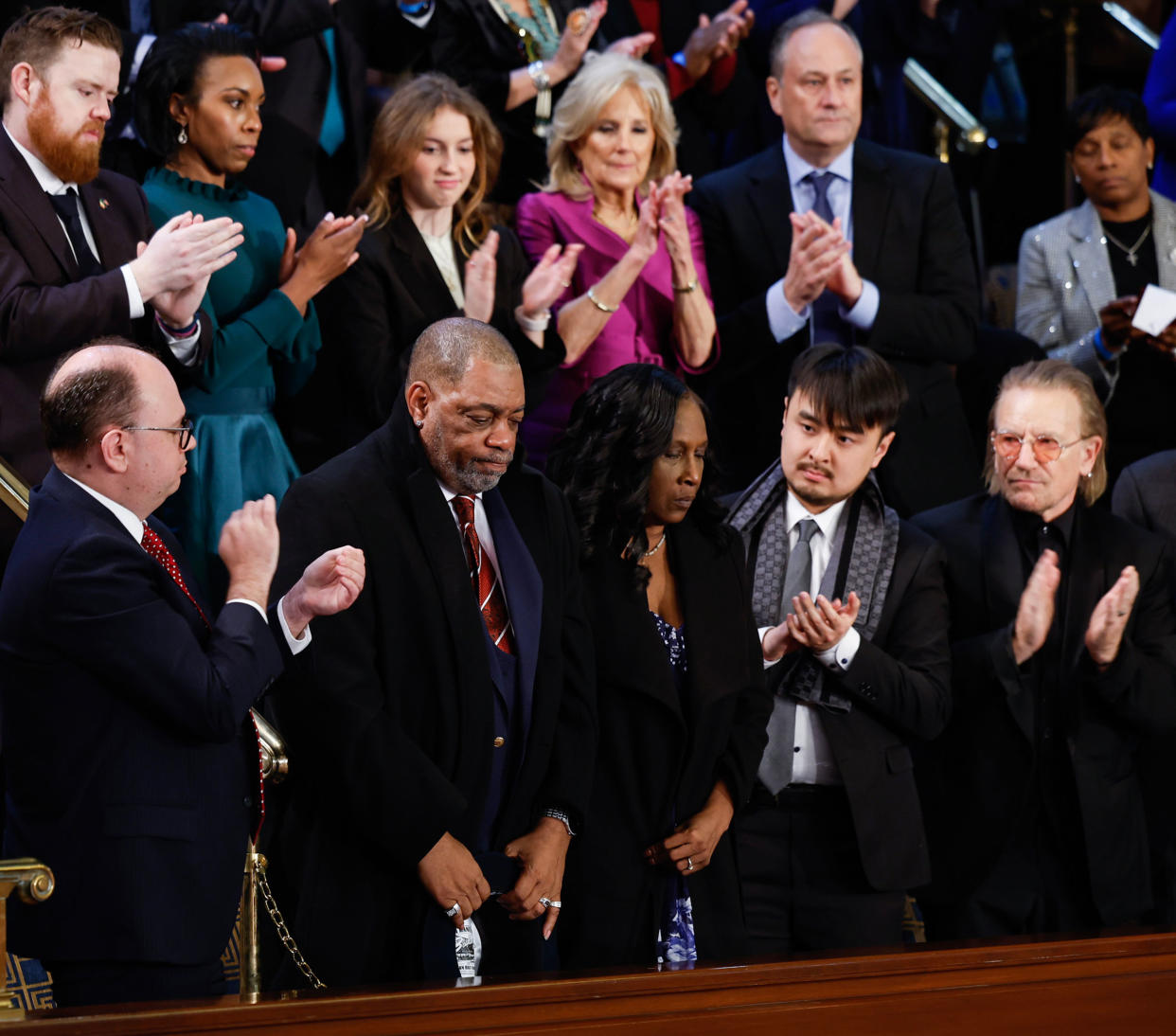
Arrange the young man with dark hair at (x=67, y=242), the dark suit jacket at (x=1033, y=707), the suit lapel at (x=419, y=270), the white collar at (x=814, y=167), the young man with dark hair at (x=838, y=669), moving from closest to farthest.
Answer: the young man with dark hair at (x=67, y=242), the young man with dark hair at (x=838, y=669), the dark suit jacket at (x=1033, y=707), the suit lapel at (x=419, y=270), the white collar at (x=814, y=167)

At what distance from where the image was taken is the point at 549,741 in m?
3.09

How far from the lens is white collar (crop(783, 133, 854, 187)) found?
464cm

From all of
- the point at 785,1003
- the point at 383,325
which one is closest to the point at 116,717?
the point at 785,1003

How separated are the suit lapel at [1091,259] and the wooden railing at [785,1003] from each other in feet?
8.63

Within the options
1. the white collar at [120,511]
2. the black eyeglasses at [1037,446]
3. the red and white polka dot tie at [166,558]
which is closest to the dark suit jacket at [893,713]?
the black eyeglasses at [1037,446]

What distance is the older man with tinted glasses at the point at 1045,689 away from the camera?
3750mm

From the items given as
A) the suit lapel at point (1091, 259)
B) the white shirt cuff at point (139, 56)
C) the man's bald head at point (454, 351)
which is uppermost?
the white shirt cuff at point (139, 56)

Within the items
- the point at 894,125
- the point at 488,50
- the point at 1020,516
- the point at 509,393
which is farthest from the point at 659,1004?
the point at 894,125

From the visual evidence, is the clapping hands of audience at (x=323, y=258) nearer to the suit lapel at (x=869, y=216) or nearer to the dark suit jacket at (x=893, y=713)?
the dark suit jacket at (x=893, y=713)

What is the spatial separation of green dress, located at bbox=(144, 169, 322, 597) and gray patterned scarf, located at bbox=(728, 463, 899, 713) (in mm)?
1059

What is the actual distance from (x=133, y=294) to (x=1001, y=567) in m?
2.02

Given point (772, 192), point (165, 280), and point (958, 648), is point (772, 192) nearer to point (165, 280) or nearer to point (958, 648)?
point (958, 648)

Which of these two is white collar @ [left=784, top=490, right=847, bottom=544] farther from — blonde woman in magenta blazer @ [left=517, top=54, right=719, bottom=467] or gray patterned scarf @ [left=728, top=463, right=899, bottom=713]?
blonde woman in magenta blazer @ [left=517, top=54, right=719, bottom=467]

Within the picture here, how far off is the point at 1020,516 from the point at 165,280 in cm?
201
